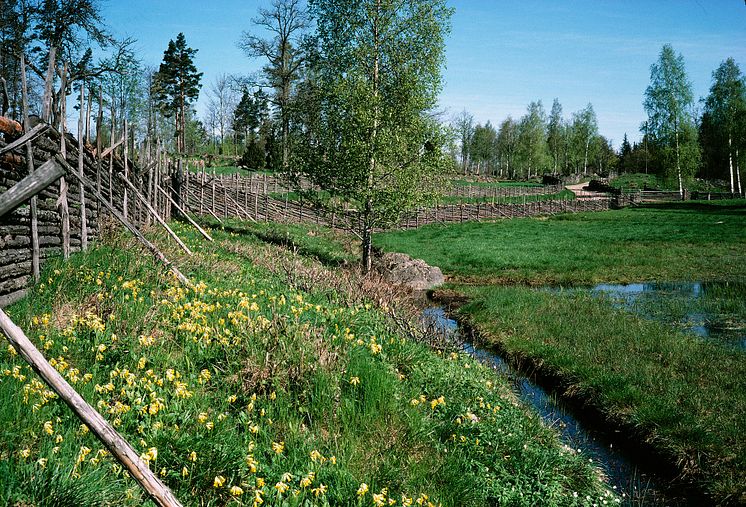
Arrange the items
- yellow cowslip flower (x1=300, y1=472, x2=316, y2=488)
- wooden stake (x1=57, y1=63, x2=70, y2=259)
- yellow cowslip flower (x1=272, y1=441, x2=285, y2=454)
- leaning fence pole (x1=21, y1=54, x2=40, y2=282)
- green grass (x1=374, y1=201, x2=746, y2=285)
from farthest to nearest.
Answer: green grass (x1=374, y1=201, x2=746, y2=285)
wooden stake (x1=57, y1=63, x2=70, y2=259)
leaning fence pole (x1=21, y1=54, x2=40, y2=282)
yellow cowslip flower (x1=272, y1=441, x2=285, y2=454)
yellow cowslip flower (x1=300, y1=472, x2=316, y2=488)

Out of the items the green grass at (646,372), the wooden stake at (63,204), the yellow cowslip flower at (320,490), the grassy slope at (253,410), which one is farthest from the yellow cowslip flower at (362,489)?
the wooden stake at (63,204)

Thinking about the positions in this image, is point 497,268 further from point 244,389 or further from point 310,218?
point 244,389

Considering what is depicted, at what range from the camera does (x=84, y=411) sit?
9.48 ft

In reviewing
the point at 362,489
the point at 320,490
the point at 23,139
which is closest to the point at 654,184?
the point at 362,489

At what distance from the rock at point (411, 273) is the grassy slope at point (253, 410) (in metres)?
10.5

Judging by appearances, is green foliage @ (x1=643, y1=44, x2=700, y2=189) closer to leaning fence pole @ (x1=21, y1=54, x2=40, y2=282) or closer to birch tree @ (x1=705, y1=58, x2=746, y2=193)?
birch tree @ (x1=705, y1=58, x2=746, y2=193)

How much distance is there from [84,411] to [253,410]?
9.52 ft

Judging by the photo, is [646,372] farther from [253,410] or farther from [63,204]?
[63,204]

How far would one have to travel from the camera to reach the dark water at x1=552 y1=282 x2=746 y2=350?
13633 mm

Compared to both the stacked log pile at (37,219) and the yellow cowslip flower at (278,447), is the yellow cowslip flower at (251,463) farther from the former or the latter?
the stacked log pile at (37,219)

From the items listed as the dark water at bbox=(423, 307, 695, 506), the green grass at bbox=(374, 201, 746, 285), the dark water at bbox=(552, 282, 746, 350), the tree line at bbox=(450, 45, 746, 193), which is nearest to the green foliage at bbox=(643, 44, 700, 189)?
the tree line at bbox=(450, 45, 746, 193)

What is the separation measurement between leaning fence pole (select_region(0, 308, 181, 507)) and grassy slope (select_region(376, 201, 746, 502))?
290 inches

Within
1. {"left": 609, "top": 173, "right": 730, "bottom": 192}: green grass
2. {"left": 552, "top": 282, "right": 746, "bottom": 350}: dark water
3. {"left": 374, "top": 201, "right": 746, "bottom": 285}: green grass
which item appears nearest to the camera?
{"left": 552, "top": 282, "right": 746, "bottom": 350}: dark water

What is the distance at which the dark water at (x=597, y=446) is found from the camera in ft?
23.3
